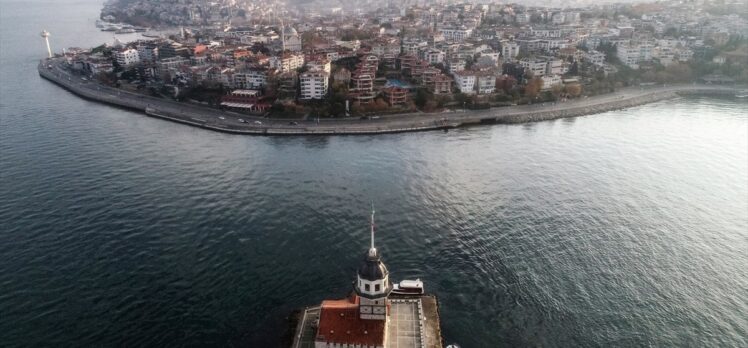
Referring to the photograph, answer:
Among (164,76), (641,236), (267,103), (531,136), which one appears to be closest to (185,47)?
(164,76)

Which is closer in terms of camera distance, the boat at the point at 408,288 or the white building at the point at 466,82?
the boat at the point at 408,288

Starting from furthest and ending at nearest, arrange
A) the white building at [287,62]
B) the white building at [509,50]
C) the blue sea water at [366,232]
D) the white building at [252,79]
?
the white building at [509,50], the white building at [287,62], the white building at [252,79], the blue sea water at [366,232]

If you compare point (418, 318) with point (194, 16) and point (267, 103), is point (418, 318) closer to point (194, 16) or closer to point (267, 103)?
point (267, 103)

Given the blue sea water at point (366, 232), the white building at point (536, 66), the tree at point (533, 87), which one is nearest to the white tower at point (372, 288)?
the blue sea water at point (366, 232)

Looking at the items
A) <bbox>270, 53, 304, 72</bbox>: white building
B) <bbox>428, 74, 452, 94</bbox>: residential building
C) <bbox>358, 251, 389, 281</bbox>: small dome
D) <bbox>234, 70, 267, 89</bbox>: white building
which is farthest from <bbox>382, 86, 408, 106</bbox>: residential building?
<bbox>358, 251, 389, 281</bbox>: small dome

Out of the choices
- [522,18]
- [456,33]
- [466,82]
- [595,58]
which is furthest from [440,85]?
[522,18]

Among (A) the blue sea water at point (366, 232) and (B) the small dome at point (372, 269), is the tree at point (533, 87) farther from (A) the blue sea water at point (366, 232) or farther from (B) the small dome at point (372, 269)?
(B) the small dome at point (372, 269)

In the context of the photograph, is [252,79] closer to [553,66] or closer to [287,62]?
[287,62]
